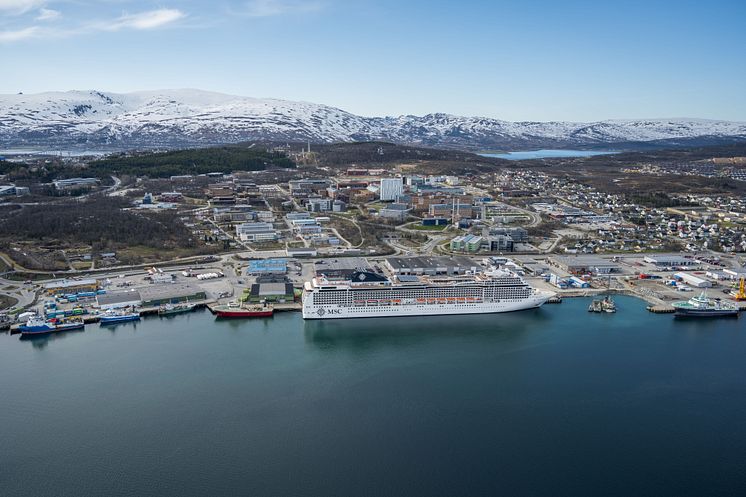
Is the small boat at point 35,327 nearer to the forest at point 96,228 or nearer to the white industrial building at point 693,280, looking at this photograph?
the forest at point 96,228

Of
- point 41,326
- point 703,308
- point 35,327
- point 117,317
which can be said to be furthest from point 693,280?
point 35,327

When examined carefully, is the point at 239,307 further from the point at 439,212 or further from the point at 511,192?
the point at 511,192

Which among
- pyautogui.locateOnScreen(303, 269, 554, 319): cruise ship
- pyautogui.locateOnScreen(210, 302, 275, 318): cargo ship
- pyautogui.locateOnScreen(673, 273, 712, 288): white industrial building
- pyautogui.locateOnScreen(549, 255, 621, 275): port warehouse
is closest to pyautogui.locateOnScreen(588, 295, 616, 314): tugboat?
pyautogui.locateOnScreen(303, 269, 554, 319): cruise ship

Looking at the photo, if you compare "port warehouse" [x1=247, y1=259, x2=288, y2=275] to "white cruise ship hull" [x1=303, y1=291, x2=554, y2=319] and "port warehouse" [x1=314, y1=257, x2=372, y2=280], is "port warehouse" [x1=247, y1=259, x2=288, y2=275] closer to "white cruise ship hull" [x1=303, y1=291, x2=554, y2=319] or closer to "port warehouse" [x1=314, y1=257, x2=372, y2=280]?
"port warehouse" [x1=314, y1=257, x2=372, y2=280]

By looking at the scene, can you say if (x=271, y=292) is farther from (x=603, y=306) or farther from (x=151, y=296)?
(x=603, y=306)

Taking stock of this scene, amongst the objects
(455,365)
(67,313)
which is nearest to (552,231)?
(455,365)
